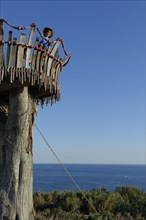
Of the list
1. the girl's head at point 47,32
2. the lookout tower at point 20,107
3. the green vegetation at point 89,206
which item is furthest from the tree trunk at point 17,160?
the green vegetation at point 89,206

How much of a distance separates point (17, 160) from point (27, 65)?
7.21 feet

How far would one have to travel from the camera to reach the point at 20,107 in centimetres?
932

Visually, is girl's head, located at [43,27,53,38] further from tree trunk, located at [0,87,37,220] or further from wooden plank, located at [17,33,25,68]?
tree trunk, located at [0,87,37,220]

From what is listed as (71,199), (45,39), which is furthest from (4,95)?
(71,199)

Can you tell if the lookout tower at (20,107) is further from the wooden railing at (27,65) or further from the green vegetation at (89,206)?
the green vegetation at (89,206)

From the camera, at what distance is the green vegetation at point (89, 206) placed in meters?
13.5

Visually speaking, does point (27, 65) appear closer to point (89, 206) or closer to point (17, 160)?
point (17, 160)

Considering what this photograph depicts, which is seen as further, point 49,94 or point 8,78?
point 49,94

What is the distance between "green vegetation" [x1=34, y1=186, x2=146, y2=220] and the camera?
13.5 meters

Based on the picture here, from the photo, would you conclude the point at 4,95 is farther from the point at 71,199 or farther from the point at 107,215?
the point at 71,199

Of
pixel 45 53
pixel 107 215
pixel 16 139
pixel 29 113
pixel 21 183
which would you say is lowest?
pixel 107 215

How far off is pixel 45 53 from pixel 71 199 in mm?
7943

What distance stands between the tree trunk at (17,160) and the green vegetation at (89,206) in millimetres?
3999

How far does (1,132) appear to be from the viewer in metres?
9.65
